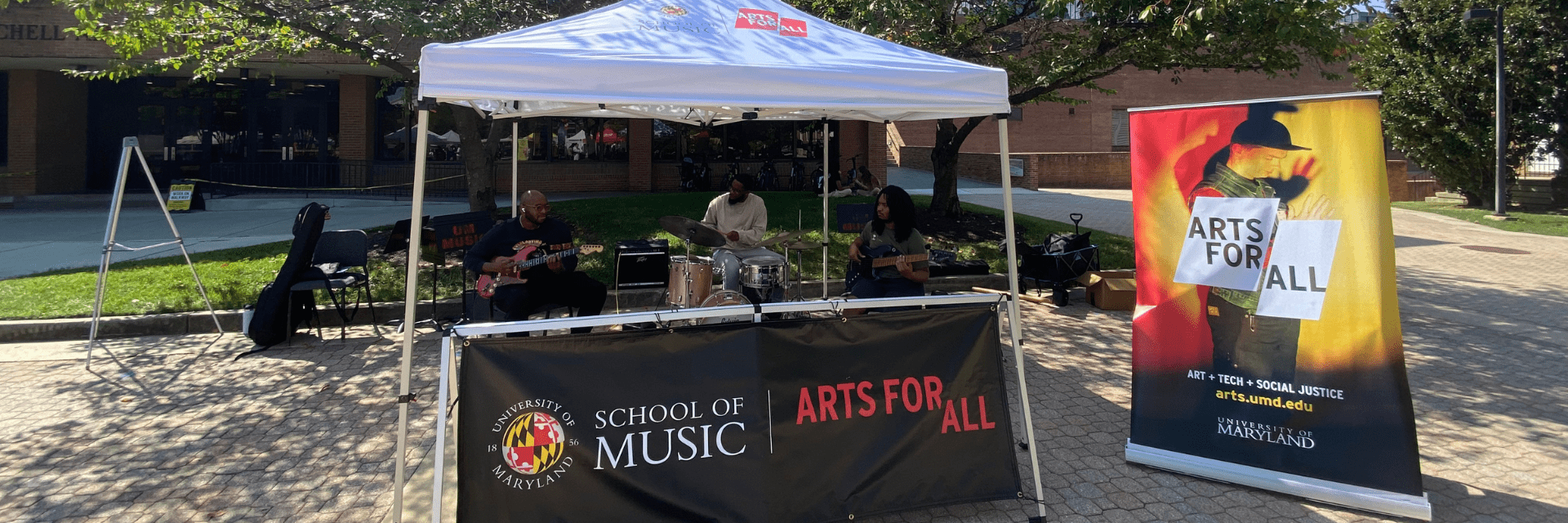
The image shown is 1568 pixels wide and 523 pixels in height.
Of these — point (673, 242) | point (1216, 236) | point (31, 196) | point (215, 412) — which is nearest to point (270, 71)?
point (31, 196)

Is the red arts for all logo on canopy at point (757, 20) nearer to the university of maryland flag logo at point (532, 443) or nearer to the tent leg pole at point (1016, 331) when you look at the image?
the tent leg pole at point (1016, 331)

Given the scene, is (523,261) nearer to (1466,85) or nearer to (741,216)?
(741,216)

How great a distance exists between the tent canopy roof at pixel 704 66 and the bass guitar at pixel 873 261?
1.32 m

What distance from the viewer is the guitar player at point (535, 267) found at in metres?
7.21

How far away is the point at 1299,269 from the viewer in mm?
4871

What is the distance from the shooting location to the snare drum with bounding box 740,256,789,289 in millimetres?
7379

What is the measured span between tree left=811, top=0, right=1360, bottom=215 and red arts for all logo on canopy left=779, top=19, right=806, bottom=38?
4.97 meters

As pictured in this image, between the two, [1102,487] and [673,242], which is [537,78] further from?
[673,242]

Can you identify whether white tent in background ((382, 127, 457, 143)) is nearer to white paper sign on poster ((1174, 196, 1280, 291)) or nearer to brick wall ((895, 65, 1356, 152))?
brick wall ((895, 65, 1356, 152))

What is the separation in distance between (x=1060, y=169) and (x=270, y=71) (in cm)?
2276

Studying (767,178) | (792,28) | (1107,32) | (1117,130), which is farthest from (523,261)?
(1117,130)

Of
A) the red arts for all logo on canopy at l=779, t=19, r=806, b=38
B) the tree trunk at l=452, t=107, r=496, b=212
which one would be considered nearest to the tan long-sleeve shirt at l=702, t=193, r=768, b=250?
the red arts for all logo on canopy at l=779, t=19, r=806, b=38

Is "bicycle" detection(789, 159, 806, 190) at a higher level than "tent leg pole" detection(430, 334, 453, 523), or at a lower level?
higher

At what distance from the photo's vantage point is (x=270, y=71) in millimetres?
23453
